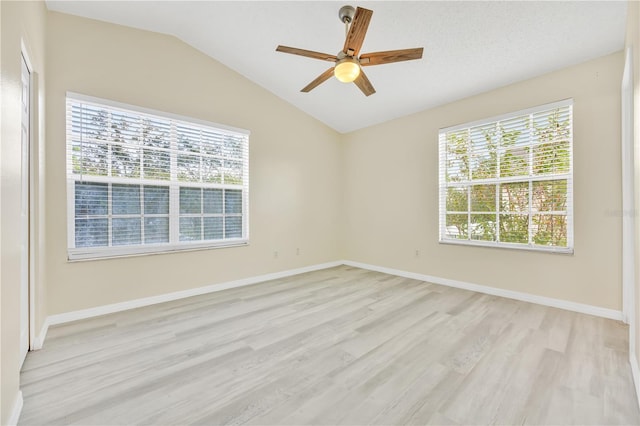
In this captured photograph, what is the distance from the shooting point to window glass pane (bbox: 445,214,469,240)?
409 centimetres

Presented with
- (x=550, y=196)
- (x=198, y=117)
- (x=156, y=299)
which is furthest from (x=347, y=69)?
(x=156, y=299)

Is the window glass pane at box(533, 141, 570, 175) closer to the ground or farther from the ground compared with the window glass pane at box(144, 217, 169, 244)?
farther from the ground

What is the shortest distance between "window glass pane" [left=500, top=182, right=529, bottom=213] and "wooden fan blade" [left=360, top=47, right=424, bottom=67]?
2.34 metres

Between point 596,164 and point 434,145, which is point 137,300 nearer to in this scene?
point 434,145

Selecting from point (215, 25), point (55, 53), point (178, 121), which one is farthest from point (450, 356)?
point (55, 53)

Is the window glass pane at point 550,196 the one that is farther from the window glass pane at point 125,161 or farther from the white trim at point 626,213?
the window glass pane at point 125,161

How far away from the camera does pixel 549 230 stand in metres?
3.35

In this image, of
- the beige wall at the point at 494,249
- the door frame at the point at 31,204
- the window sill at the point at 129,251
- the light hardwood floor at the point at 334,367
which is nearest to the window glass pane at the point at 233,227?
the window sill at the point at 129,251

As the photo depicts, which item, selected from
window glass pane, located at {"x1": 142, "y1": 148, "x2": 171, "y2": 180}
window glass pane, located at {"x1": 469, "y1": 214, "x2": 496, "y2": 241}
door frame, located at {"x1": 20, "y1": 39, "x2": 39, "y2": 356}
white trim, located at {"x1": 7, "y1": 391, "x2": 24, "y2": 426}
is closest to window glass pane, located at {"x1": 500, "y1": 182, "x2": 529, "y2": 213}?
window glass pane, located at {"x1": 469, "y1": 214, "x2": 496, "y2": 241}

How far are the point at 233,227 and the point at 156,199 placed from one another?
1.13 meters

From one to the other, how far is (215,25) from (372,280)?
4.19 m

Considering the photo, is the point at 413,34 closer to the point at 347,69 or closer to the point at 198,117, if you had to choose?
the point at 347,69

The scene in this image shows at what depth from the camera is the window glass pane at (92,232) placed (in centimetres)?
298

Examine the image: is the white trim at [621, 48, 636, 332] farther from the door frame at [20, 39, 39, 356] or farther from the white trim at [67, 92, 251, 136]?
the door frame at [20, 39, 39, 356]
